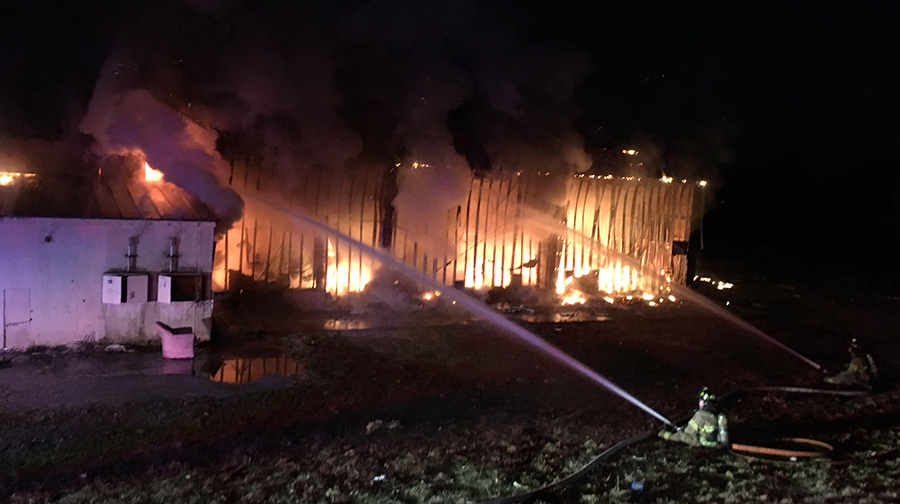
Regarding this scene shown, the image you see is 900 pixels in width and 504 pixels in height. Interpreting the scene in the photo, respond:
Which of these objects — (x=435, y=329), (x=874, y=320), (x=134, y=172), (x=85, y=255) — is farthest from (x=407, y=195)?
(x=874, y=320)

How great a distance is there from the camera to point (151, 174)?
11.3 m

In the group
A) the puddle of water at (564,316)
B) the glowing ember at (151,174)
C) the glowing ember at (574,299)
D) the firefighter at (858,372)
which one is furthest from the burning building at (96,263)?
the firefighter at (858,372)

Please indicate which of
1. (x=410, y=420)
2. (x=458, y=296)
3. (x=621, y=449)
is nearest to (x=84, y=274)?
(x=410, y=420)

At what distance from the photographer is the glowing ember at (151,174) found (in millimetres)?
11258

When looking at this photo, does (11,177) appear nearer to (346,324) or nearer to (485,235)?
(346,324)

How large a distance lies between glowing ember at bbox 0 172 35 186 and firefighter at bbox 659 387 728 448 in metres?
11.2

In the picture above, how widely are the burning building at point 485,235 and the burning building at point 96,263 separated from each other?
3423mm

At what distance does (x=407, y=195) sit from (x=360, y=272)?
2261 mm

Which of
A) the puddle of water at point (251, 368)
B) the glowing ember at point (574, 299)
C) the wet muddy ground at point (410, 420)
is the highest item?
the glowing ember at point (574, 299)

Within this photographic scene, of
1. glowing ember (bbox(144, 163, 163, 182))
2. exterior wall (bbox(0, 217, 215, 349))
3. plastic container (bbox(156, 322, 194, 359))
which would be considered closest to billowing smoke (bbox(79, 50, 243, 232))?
glowing ember (bbox(144, 163, 163, 182))

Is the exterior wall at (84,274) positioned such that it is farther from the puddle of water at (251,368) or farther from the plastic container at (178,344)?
the puddle of water at (251,368)

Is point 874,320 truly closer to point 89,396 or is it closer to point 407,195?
point 407,195

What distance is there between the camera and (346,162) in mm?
14617

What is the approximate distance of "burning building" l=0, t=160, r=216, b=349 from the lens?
9312 mm
